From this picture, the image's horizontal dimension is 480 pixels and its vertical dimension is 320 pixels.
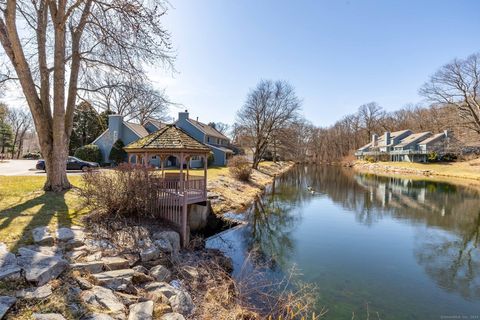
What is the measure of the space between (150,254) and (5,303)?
345 cm

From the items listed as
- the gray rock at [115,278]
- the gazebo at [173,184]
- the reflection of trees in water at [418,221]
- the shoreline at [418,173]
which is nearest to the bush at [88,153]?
the reflection of trees in water at [418,221]

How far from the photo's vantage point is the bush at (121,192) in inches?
346

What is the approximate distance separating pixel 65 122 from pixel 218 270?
31.2 feet

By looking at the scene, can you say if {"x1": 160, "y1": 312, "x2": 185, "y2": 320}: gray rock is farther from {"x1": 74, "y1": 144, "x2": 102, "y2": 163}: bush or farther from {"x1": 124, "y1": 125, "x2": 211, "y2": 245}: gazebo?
{"x1": 74, "y1": 144, "x2": 102, "y2": 163}: bush

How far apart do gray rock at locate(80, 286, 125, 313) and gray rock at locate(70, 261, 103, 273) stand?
74 centimetres

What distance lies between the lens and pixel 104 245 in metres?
A: 7.12

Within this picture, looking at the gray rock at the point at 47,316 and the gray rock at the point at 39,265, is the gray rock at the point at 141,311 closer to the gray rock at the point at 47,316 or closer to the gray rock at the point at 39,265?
the gray rock at the point at 47,316

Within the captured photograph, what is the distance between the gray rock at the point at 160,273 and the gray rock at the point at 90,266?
1195 mm

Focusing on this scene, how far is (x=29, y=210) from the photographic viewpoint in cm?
853

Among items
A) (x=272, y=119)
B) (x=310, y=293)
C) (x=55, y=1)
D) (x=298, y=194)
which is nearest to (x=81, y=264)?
(x=310, y=293)

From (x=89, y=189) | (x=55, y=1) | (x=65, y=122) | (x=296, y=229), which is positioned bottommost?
(x=296, y=229)

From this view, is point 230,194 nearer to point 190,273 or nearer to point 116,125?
point 190,273

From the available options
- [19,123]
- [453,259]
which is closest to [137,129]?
[453,259]

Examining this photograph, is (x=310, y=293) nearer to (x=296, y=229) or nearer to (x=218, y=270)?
(x=218, y=270)
